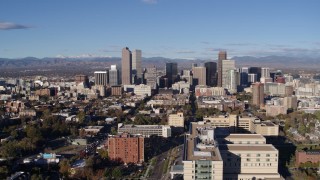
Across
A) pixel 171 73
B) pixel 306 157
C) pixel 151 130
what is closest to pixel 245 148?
pixel 306 157

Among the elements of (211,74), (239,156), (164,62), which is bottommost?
(239,156)

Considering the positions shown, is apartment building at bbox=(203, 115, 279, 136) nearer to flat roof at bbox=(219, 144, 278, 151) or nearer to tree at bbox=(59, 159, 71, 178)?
flat roof at bbox=(219, 144, 278, 151)

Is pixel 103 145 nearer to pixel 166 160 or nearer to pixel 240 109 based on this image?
pixel 166 160

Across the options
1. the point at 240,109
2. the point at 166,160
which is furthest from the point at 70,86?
the point at 166,160

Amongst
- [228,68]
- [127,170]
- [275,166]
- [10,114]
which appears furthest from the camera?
[228,68]

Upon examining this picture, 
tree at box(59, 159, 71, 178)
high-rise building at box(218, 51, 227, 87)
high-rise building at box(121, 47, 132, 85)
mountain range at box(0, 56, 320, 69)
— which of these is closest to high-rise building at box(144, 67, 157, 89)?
high-rise building at box(121, 47, 132, 85)

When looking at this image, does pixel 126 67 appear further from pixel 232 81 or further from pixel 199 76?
pixel 232 81
